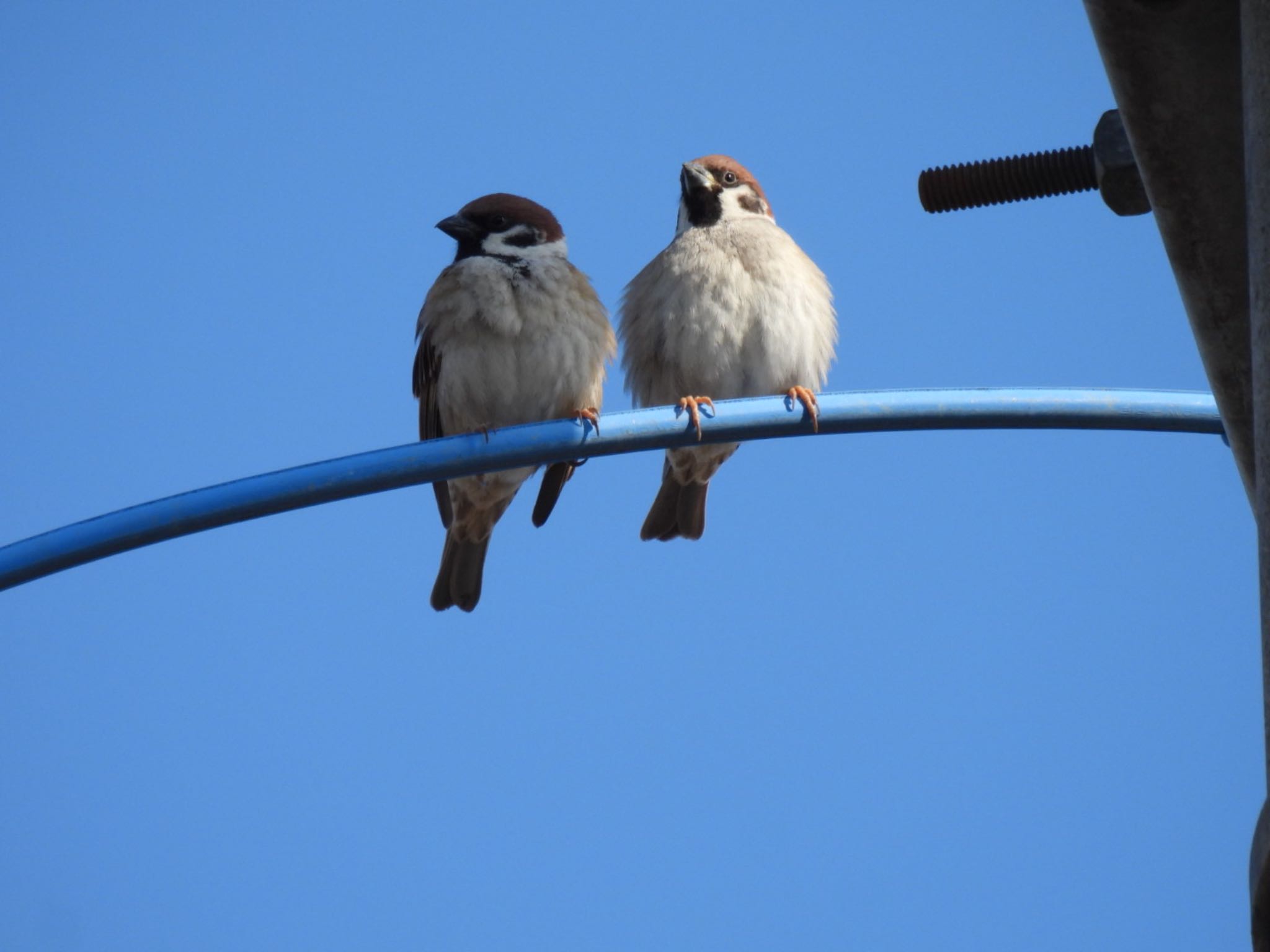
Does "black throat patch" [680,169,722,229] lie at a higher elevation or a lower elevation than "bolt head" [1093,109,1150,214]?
higher

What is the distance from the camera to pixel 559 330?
4922 millimetres

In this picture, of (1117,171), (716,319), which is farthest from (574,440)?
Result: (716,319)

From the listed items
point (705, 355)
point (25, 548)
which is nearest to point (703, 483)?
point (705, 355)

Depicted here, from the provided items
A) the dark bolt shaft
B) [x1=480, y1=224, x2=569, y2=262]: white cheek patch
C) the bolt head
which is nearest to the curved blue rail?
the dark bolt shaft

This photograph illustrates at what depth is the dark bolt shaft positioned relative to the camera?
7.98ft

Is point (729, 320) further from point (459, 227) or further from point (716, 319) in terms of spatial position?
point (459, 227)

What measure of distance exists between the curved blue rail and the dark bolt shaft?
22.5 inches

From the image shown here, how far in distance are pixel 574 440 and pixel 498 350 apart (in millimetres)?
1864

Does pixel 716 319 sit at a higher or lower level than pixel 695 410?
higher

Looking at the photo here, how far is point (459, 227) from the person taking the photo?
5238 millimetres

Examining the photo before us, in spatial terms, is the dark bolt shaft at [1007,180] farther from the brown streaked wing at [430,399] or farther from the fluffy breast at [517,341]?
the brown streaked wing at [430,399]

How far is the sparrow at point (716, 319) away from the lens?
17.0 ft

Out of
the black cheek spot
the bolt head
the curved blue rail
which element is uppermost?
the black cheek spot

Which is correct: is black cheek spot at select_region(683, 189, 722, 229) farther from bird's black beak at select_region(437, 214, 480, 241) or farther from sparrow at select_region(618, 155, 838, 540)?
bird's black beak at select_region(437, 214, 480, 241)
